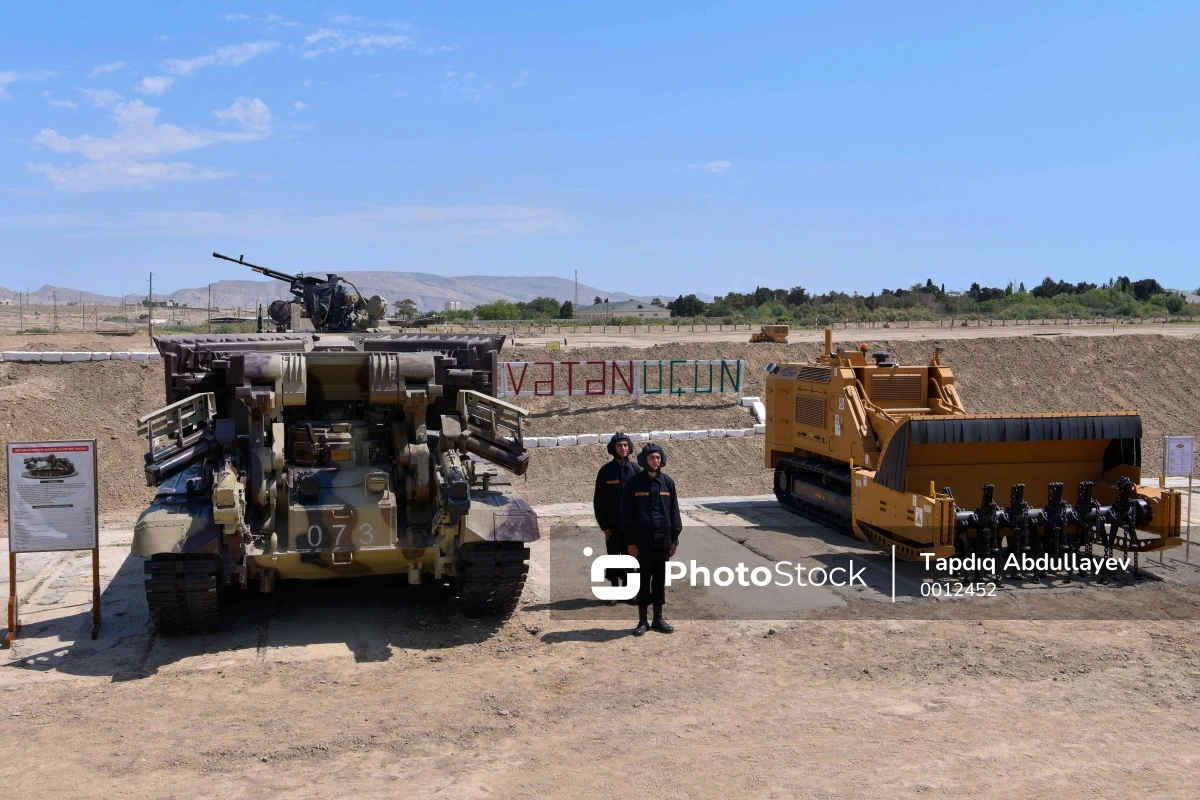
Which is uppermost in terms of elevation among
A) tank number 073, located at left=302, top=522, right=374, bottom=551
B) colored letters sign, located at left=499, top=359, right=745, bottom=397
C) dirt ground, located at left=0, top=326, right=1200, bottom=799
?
colored letters sign, located at left=499, top=359, right=745, bottom=397

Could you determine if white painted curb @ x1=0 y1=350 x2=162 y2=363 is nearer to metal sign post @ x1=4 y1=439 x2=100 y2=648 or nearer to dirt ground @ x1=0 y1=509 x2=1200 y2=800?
dirt ground @ x1=0 y1=509 x2=1200 y2=800

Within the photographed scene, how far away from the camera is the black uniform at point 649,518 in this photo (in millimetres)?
8930

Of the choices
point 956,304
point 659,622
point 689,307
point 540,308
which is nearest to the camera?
point 659,622

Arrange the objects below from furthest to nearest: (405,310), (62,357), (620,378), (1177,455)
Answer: (620,378), (62,357), (405,310), (1177,455)

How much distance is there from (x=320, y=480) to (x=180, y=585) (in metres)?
1.37

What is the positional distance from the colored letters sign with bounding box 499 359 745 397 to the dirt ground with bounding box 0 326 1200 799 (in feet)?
39.0

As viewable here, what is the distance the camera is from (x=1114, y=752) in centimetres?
642

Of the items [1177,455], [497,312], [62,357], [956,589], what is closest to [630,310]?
[497,312]

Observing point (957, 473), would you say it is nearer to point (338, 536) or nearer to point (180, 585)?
point (338, 536)

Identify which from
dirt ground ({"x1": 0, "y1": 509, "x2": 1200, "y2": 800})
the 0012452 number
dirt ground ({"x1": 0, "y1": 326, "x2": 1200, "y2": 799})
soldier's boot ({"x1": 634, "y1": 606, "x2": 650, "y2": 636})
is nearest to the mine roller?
the 0012452 number

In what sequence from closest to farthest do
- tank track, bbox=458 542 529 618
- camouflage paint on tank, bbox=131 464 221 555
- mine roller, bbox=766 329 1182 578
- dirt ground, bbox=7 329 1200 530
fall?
1. camouflage paint on tank, bbox=131 464 221 555
2. tank track, bbox=458 542 529 618
3. mine roller, bbox=766 329 1182 578
4. dirt ground, bbox=7 329 1200 530

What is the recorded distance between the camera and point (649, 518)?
29.2ft

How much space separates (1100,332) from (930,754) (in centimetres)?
4340

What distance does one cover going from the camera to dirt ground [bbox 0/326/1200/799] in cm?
610
